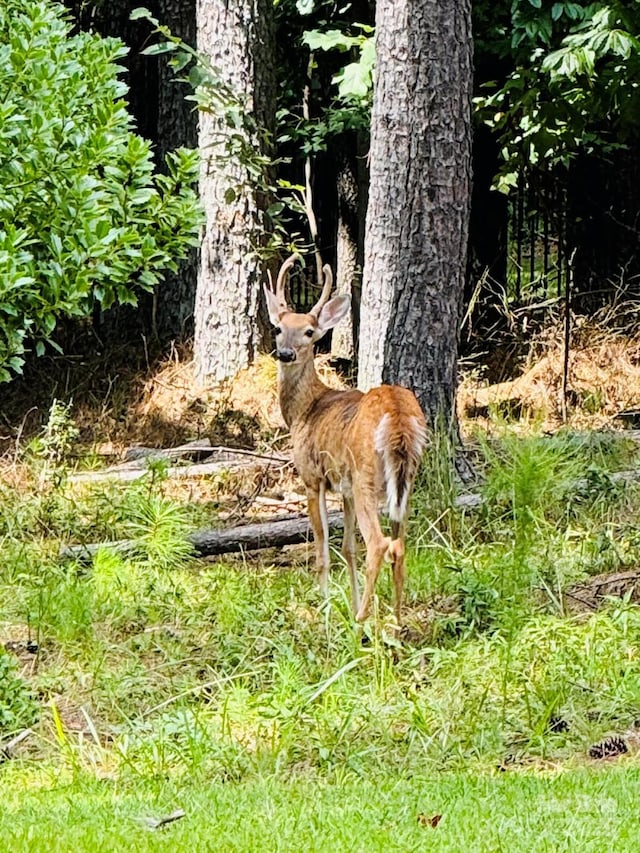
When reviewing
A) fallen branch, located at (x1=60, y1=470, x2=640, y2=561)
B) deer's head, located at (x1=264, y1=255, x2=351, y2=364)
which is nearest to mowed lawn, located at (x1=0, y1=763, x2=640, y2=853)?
fallen branch, located at (x1=60, y1=470, x2=640, y2=561)

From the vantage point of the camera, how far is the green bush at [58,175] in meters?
4.50

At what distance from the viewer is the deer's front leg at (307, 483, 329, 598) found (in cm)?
684

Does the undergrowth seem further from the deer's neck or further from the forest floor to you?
the deer's neck

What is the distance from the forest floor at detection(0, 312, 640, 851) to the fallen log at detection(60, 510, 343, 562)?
0.07m

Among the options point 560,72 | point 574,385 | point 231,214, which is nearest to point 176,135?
point 231,214

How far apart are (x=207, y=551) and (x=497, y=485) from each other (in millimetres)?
1814

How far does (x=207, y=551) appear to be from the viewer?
25.4ft

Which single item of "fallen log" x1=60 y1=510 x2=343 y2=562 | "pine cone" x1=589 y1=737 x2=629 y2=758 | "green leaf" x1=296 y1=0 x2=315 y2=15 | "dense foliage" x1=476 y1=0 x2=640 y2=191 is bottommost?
"pine cone" x1=589 y1=737 x2=629 y2=758

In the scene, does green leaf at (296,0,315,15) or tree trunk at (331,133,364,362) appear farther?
tree trunk at (331,133,364,362)

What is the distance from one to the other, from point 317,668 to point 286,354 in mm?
2130

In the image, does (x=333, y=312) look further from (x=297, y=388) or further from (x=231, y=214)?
(x=231, y=214)

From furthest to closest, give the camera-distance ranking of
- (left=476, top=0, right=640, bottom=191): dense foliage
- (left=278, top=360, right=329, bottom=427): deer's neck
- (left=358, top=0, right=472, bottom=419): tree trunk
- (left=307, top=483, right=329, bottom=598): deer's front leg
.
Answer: (left=476, top=0, right=640, bottom=191): dense foliage → (left=358, top=0, right=472, bottom=419): tree trunk → (left=278, top=360, right=329, bottom=427): deer's neck → (left=307, top=483, right=329, bottom=598): deer's front leg

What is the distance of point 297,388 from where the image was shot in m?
7.39

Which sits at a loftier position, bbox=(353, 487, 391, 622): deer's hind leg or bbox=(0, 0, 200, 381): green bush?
bbox=(0, 0, 200, 381): green bush
